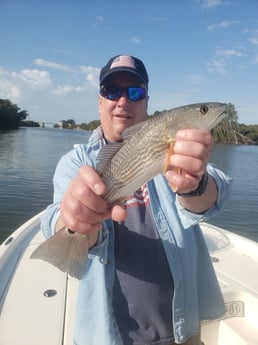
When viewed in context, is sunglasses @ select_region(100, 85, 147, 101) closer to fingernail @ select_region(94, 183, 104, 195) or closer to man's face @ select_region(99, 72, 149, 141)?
man's face @ select_region(99, 72, 149, 141)

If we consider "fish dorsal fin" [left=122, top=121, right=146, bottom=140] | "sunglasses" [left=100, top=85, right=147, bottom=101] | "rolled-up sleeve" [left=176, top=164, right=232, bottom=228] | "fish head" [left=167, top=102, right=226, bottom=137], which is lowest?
"rolled-up sleeve" [left=176, top=164, right=232, bottom=228]

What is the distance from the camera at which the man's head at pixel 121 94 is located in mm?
2949

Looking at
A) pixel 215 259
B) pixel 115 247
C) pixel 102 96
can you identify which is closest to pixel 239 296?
pixel 215 259

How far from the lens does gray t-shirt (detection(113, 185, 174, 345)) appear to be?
8.45 ft

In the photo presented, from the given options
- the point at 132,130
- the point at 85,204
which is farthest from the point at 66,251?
the point at 132,130

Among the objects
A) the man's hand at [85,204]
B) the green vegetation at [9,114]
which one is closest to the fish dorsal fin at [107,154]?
the man's hand at [85,204]

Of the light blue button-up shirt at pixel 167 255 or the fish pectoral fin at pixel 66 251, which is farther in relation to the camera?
the light blue button-up shirt at pixel 167 255

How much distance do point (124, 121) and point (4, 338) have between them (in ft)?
8.68

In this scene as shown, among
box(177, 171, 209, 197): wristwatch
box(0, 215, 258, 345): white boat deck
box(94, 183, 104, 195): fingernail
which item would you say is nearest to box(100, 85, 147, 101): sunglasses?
box(177, 171, 209, 197): wristwatch

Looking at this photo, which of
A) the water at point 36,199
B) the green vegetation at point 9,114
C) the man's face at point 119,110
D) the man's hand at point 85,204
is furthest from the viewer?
the green vegetation at point 9,114

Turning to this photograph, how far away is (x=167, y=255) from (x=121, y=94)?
4.97 ft

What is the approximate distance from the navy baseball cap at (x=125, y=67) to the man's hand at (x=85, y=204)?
1.35 metres

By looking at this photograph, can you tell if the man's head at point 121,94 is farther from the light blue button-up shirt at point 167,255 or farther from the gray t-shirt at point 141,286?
the gray t-shirt at point 141,286

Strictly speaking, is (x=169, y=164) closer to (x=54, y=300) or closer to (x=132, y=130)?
(x=132, y=130)
